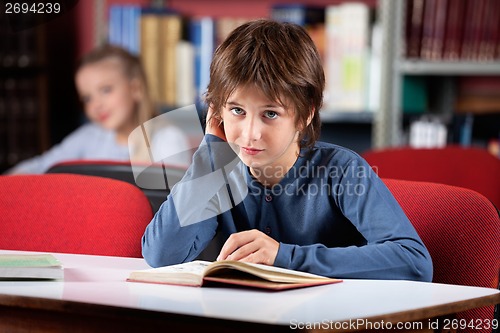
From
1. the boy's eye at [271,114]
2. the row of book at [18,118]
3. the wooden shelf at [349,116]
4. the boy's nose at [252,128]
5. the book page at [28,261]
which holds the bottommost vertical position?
the row of book at [18,118]

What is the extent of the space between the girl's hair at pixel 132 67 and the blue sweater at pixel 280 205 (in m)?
1.91

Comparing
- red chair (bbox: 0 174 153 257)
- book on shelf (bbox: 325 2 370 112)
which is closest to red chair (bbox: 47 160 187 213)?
red chair (bbox: 0 174 153 257)

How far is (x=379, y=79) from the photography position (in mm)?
3678

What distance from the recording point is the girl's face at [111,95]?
3.63 meters

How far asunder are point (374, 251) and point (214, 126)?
0.39 metres

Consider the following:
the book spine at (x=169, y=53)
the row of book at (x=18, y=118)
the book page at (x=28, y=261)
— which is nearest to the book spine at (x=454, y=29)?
the book spine at (x=169, y=53)

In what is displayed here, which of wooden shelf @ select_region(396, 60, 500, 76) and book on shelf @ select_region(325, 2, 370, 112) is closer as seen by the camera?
wooden shelf @ select_region(396, 60, 500, 76)

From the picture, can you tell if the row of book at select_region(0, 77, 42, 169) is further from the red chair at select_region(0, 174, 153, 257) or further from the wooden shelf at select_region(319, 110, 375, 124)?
the red chair at select_region(0, 174, 153, 257)

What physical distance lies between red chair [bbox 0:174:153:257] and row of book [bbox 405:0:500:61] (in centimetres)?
201

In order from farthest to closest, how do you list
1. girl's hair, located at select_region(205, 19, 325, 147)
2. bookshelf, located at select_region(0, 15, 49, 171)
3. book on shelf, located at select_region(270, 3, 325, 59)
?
bookshelf, located at select_region(0, 15, 49, 171)
book on shelf, located at select_region(270, 3, 325, 59)
girl's hair, located at select_region(205, 19, 325, 147)

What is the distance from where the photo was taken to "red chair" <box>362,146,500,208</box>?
8.30ft

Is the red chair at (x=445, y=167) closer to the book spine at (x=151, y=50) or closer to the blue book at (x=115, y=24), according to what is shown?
the book spine at (x=151, y=50)

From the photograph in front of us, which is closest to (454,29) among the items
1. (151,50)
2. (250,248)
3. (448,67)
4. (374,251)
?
(448,67)

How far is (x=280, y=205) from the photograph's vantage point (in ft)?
5.59
